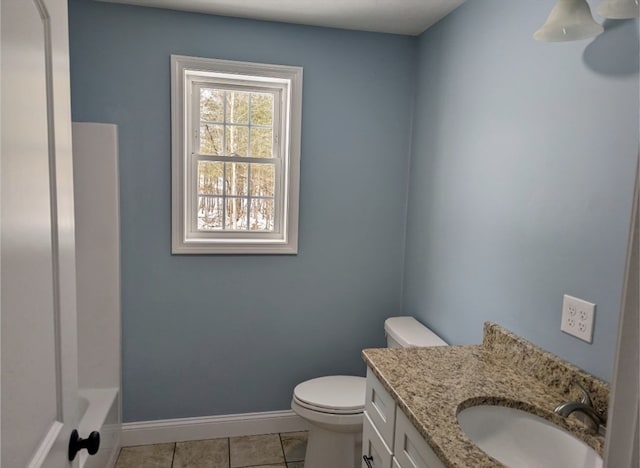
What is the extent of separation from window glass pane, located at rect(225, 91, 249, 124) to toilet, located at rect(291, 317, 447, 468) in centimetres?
152

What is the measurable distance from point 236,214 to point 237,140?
1.45 feet

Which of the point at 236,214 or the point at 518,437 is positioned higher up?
the point at 236,214

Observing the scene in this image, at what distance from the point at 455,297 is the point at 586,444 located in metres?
1.00

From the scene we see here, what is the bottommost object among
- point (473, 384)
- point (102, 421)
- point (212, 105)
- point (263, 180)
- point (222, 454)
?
point (222, 454)

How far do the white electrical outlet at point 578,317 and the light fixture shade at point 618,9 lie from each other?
82 cm

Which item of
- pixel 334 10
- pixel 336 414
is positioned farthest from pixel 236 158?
pixel 336 414

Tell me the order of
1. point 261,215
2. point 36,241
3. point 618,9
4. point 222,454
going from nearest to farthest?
point 36,241 < point 618,9 < point 222,454 < point 261,215

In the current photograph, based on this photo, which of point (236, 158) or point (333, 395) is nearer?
point (333, 395)

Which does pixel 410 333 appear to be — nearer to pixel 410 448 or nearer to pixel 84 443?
pixel 410 448

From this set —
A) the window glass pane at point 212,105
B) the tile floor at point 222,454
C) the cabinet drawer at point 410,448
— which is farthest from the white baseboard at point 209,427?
the window glass pane at point 212,105

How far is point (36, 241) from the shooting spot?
0.77 meters

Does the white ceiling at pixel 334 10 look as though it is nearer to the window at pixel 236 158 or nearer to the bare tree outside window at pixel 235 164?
the window at pixel 236 158

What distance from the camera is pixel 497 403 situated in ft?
4.28

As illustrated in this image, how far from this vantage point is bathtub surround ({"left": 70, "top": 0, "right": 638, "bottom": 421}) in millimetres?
1541
